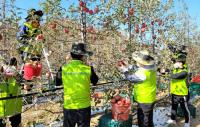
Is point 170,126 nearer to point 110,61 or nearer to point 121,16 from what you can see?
point 110,61

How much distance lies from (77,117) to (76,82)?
0.58 meters

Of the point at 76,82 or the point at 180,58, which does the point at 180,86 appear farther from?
the point at 76,82

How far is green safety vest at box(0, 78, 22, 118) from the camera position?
6871mm

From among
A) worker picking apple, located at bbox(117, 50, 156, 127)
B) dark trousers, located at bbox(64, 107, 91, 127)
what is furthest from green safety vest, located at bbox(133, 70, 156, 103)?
dark trousers, located at bbox(64, 107, 91, 127)

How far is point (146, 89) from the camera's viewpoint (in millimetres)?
6969

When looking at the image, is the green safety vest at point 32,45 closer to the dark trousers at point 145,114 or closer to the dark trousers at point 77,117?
the dark trousers at point 77,117

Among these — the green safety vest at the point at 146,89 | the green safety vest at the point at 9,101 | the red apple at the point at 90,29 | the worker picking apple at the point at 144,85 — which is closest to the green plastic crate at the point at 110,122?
the worker picking apple at the point at 144,85

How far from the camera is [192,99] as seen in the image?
42.7ft

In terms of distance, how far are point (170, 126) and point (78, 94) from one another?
375 cm

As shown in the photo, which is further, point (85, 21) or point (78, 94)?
point (85, 21)

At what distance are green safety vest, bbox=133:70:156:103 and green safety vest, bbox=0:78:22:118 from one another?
2.30 metres

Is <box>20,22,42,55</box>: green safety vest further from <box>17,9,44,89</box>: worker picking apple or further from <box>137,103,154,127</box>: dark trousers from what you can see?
<box>137,103,154,127</box>: dark trousers

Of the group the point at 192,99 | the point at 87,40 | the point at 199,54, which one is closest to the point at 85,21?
the point at 87,40

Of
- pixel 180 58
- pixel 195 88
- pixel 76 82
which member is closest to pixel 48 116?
pixel 180 58
